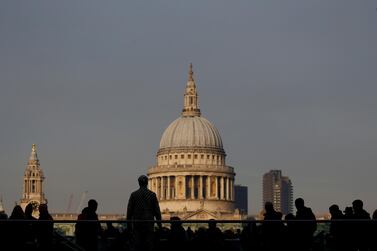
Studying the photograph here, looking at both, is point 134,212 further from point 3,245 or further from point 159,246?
point 3,245

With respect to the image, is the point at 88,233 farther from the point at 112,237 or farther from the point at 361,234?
the point at 361,234

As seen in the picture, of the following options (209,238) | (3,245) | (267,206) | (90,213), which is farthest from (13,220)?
(267,206)

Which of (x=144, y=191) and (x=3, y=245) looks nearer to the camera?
(x=3, y=245)

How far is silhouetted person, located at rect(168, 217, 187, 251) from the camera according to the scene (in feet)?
123

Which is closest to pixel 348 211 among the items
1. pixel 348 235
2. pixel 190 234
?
pixel 348 235

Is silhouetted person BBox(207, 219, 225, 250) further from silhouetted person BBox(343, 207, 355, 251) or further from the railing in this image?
silhouetted person BBox(343, 207, 355, 251)

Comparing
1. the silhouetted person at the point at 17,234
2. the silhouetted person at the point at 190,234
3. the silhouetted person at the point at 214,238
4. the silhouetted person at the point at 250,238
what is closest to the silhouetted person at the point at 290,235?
the silhouetted person at the point at 250,238

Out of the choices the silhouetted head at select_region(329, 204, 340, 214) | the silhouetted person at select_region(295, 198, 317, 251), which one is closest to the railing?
the silhouetted person at select_region(295, 198, 317, 251)

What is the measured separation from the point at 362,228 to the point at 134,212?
22.7ft

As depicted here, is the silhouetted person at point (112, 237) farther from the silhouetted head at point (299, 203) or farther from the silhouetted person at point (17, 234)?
the silhouetted head at point (299, 203)

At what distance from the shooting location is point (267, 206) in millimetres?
39656

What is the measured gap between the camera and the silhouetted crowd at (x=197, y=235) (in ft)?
120

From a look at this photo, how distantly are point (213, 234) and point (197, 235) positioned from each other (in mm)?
493

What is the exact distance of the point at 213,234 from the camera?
123 ft
